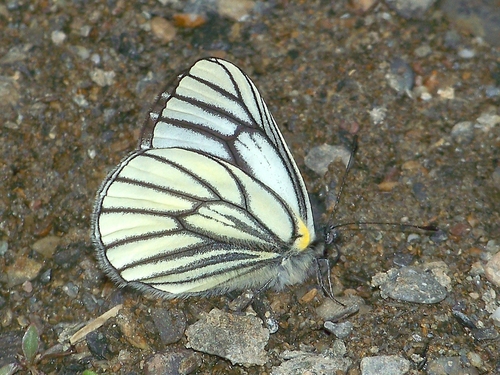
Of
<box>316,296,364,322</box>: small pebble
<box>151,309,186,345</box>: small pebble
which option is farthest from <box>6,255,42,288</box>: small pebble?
<box>316,296,364,322</box>: small pebble

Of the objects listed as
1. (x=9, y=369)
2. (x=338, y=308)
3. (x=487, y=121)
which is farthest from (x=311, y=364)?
(x=487, y=121)

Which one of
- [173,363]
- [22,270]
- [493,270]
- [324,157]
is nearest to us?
[173,363]

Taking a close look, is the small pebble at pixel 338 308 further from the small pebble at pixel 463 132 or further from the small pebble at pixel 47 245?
the small pebble at pixel 47 245

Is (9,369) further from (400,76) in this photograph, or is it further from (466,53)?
(466,53)

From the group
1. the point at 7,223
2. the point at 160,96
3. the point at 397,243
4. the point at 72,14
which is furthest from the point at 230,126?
the point at 72,14

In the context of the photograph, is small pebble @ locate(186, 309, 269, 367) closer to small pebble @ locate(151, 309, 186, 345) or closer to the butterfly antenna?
small pebble @ locate(151, 309, 186, 345)

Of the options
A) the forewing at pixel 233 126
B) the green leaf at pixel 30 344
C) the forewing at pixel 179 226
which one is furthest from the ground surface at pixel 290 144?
the forewing at pixel 233 126

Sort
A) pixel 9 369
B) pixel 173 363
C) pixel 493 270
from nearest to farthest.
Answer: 1. pixel 173 363
2. pixel 9 369
3. pixel 493 270
